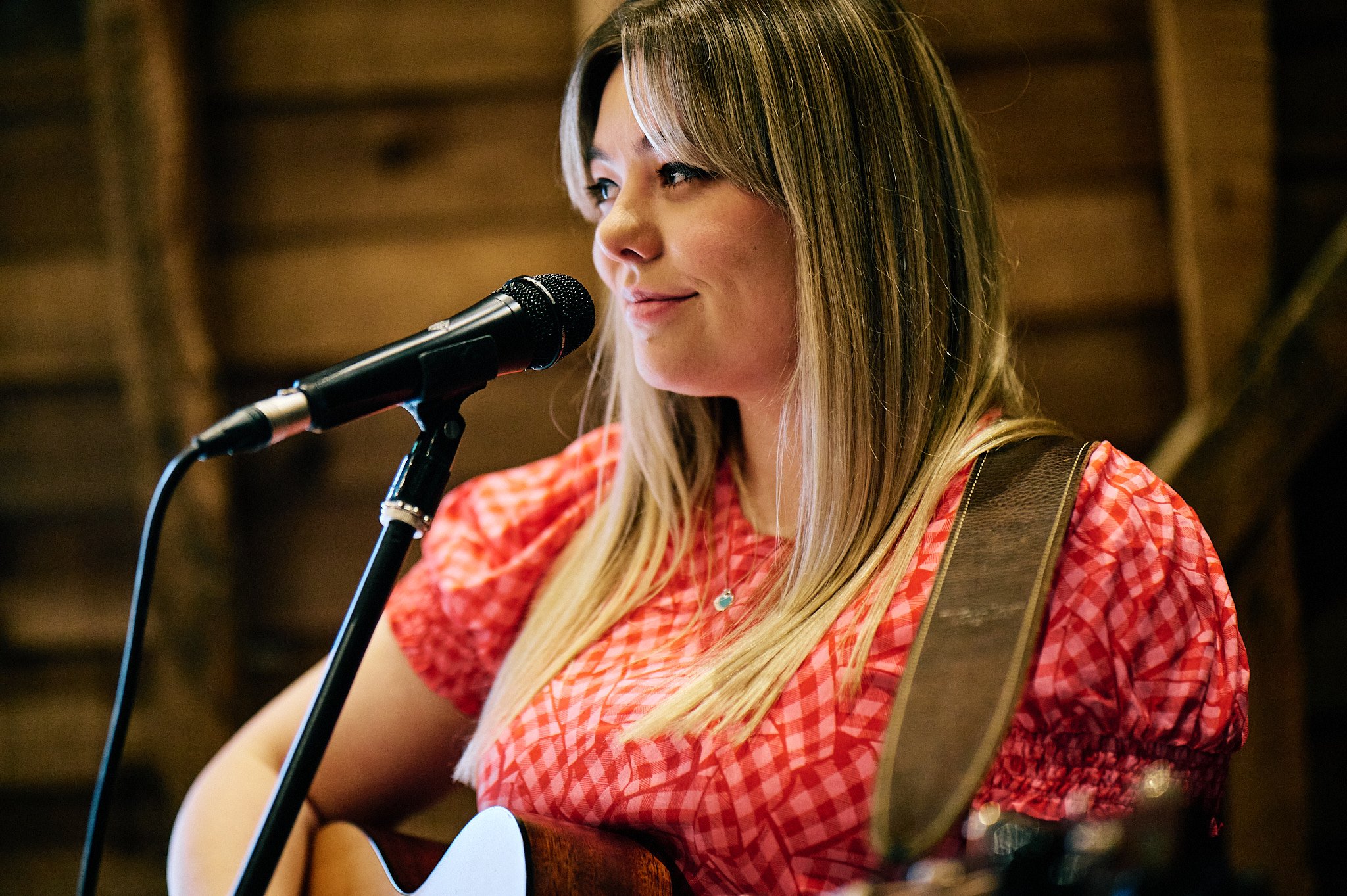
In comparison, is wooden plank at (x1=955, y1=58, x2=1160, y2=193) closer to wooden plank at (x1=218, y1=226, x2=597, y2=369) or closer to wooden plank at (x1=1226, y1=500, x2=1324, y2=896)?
wooden plank at (x1=1226, y1=500, x2=1324, y2=896)

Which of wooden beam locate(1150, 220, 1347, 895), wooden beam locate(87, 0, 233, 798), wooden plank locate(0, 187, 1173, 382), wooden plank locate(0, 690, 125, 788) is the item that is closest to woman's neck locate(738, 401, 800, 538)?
wooden plank locate(0, 187, 1173, 382)

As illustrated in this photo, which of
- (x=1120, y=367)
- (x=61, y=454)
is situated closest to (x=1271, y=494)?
(x=1120, y=367)

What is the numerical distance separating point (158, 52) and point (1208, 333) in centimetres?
181

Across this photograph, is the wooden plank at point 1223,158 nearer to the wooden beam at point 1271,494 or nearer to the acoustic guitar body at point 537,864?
the wooden beam at point 1271,494

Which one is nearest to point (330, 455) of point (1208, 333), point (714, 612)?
point (714, 612)

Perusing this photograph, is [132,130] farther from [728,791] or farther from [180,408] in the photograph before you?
[728,791]

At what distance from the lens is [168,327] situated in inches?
72.9

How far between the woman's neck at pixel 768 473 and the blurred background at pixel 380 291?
1.71 feet

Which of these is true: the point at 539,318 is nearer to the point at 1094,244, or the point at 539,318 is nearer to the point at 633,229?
the point at 633,229

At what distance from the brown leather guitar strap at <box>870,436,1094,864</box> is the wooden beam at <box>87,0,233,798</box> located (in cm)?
142

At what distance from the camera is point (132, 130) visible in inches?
71.5

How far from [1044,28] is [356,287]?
129 centimetres

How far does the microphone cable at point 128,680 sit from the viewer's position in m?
0.81

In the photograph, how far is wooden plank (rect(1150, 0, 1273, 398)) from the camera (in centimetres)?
167
